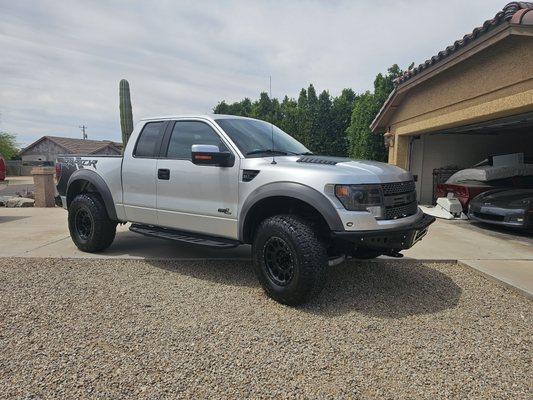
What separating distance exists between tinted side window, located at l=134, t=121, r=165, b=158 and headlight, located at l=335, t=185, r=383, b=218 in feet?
8.23

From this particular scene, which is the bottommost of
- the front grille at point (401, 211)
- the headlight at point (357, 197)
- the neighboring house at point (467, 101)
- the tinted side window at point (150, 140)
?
the front grille at point (401, 211)

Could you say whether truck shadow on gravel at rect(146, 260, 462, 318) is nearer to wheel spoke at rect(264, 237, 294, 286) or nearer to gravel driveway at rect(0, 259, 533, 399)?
gravel driveway at rect(0, 259, 533, 399)

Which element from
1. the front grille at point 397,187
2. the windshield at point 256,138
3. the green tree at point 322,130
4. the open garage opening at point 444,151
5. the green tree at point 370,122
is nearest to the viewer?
the front grille at point 397,187

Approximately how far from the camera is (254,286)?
417 cm

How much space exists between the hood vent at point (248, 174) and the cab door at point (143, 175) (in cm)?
135

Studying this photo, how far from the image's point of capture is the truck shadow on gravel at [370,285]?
11.8 feet

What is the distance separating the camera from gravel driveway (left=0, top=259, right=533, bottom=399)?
2377mm

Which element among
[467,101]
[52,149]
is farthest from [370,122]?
[52,149]

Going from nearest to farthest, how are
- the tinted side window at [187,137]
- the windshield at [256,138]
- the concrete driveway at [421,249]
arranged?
the windshield at [256,138]
the tinted side window at [187,137]
the concrete driveway at [421,249]

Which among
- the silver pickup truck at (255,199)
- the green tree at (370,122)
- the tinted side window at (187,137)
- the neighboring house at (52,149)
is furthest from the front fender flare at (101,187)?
the neighboring house at (52,149)

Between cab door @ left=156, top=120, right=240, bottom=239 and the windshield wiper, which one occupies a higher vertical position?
the windshield wiper

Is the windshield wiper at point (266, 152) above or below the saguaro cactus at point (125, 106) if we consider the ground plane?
below

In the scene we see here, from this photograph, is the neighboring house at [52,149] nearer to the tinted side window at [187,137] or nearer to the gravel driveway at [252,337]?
the tinted side window at [187,137]

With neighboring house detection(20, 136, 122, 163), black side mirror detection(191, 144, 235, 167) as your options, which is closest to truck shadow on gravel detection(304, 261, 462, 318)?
black side mirror detection(191, 144, 235, 167)
